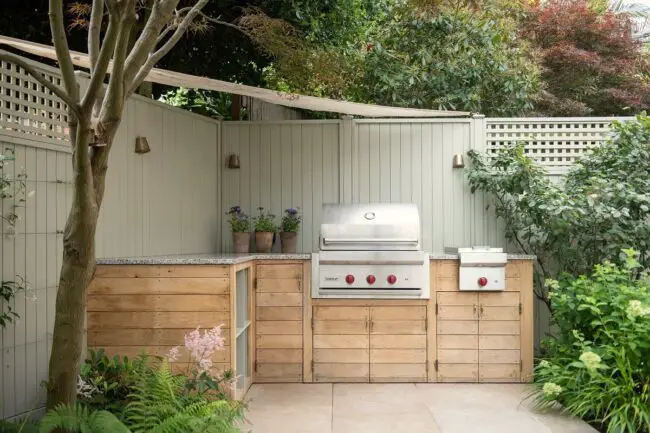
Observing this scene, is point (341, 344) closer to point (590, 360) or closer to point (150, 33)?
point (590, 360)

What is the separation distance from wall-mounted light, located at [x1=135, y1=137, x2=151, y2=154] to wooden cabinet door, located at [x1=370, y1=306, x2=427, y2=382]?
2012mm

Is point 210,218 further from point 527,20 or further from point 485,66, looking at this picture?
point 527,20

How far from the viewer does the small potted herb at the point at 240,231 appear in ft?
19.4

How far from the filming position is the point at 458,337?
5117 mm

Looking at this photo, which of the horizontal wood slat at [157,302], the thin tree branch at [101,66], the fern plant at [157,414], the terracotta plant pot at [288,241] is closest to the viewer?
the thin tree branch at [101,66]

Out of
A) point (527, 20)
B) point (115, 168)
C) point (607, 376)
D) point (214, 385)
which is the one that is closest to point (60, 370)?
point (214, 385)

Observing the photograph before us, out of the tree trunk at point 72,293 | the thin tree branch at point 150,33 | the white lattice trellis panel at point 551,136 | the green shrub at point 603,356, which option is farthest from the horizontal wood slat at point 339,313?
the thin tree branch at point 150,33

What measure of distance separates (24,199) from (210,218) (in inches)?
103

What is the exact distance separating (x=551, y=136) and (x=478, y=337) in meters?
2.05

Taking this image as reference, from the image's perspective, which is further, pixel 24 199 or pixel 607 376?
pixel 607 376

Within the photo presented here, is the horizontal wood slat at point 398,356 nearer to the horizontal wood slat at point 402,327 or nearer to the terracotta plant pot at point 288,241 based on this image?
the horizontal wood slat at point 402,327

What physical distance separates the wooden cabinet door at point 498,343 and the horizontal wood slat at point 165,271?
2072 mm

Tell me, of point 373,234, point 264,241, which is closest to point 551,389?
point 373,234

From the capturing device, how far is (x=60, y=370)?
288cm
